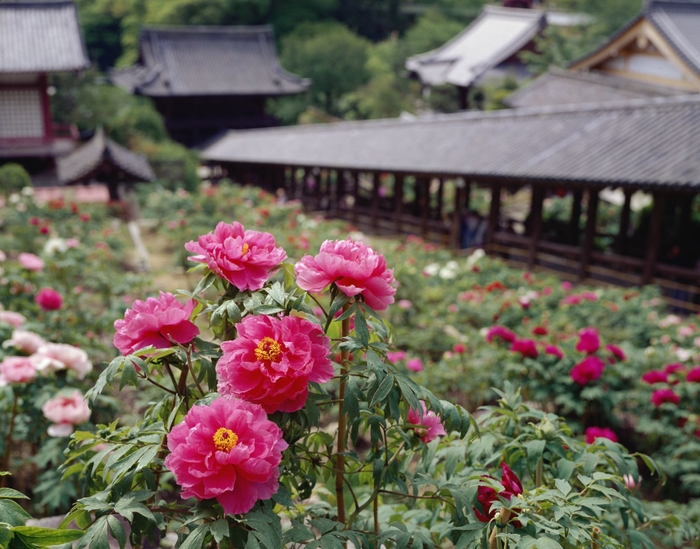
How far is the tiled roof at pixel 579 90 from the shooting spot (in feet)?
60.3

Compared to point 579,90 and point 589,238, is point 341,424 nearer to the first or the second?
point 589,238

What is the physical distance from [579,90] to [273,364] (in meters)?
20.3

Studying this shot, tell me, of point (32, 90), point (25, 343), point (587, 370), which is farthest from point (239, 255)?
point (32, 90)

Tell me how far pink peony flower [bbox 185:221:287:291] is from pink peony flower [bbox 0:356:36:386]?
135cm

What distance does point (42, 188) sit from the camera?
1902 centimetres

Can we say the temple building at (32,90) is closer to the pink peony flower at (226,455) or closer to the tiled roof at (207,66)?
the tiled roof at (207,66)

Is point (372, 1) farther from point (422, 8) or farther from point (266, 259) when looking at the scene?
point (266, 259)

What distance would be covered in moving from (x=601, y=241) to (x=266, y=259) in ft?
37.8

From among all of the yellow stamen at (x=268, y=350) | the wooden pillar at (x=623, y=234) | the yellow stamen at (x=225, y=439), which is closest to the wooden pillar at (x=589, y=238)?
the wooden pillar at (x=623, y=234)

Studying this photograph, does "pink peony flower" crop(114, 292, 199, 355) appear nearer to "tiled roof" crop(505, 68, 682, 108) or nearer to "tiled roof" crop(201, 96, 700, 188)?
"tiled roof" crop(201, 96, 700, 188)

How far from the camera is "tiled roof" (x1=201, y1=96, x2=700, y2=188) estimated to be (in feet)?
32.0

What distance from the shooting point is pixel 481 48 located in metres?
34.6

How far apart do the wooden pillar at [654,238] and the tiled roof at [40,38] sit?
53.3 ft

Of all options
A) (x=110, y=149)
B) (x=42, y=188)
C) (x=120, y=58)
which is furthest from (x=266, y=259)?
(x=120, y=58)
